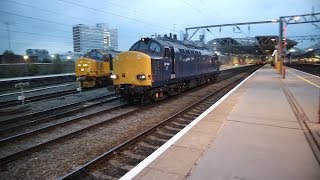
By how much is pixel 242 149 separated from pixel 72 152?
160 inches

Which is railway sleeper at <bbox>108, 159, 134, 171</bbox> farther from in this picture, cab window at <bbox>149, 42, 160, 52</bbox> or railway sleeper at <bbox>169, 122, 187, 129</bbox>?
cab window at <bbox>149, 42, 160, 52</bbox>

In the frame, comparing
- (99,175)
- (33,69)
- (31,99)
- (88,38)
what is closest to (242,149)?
(99,175)

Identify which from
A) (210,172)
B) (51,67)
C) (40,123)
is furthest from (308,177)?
(51,67)

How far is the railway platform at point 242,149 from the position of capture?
511cm

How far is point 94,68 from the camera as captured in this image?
20859 millimetres

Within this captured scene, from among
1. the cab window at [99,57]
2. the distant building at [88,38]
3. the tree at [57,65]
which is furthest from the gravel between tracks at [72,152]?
the distant building at [88,38]

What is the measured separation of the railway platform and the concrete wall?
820 inches

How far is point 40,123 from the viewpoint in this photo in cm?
1040

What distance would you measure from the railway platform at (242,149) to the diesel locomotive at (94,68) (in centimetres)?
1244

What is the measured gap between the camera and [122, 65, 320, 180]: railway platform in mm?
5105

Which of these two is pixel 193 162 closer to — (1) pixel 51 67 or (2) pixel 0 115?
(2) pixel 0 115

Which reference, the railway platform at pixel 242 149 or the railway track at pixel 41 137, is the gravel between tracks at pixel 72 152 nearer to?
the railway track at pixel 41 137

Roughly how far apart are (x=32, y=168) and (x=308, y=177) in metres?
5.35

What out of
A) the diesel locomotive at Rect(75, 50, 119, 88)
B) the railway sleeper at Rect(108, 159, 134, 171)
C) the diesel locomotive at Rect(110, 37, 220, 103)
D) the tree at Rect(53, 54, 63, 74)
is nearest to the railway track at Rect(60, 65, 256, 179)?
the railway sleeper at Rect(108, 159, 134, 171)
